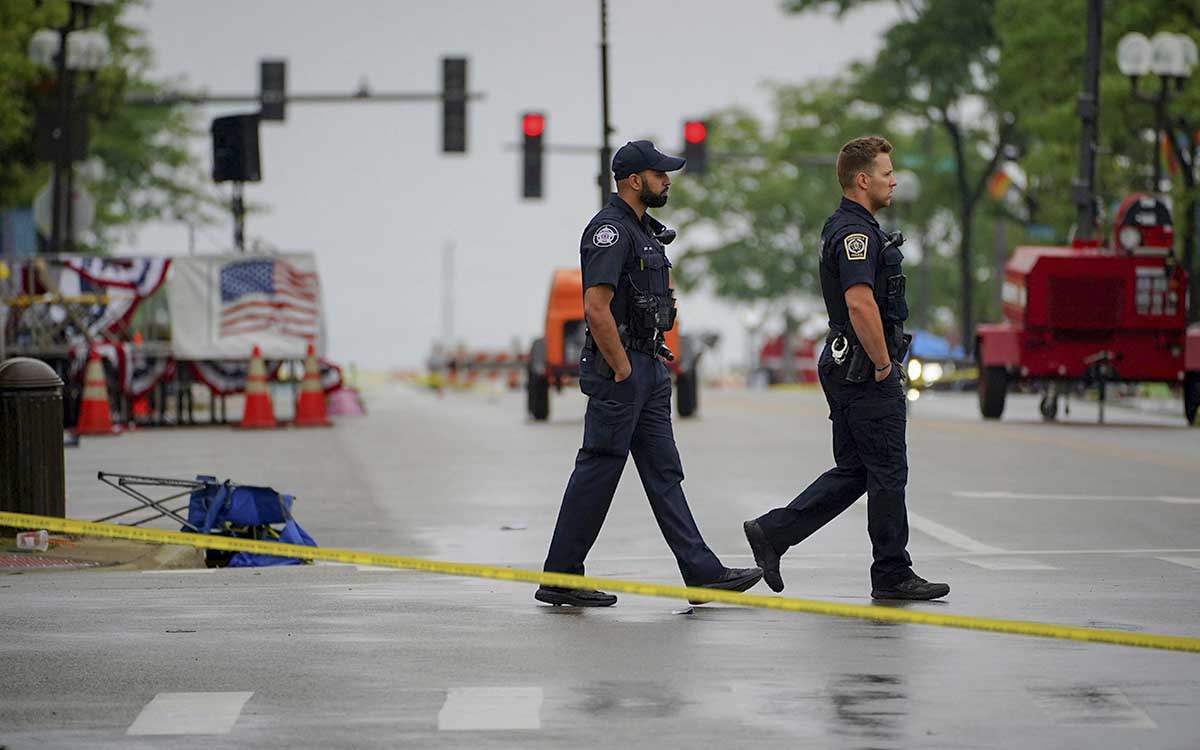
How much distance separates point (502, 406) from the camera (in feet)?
136

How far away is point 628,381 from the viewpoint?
1045 centimetres

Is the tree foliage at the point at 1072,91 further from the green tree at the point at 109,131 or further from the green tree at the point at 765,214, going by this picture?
the green tree at the point at 765,214

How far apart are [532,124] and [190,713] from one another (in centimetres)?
3318

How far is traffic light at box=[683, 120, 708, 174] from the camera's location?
4184 centimetres

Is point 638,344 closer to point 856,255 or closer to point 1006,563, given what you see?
point 856,255

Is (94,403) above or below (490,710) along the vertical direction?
below

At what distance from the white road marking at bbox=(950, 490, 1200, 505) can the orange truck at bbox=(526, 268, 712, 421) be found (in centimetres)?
1439

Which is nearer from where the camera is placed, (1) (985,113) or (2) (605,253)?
(2) (605,253)

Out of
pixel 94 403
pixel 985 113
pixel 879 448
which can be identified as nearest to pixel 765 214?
pixel 985 113

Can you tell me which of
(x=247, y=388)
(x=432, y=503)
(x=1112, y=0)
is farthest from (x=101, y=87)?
(x=432, y=503)

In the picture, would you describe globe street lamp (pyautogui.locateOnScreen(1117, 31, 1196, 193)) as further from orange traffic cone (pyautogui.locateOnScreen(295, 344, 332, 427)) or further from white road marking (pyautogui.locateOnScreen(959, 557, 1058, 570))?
white road marking (pyautogui.locateOnScreen(959, 557, 1058, 570))

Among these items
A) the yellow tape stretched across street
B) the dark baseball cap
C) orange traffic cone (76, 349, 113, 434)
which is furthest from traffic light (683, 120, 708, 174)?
the dark baseball cap

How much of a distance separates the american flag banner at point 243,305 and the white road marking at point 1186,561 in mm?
18548

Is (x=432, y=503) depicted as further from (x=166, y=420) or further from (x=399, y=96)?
(x=399, y=96)
